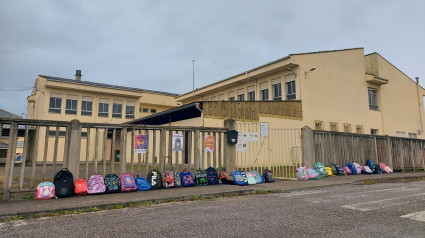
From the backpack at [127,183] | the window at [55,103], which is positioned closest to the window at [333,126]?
the backpack at [127,183]

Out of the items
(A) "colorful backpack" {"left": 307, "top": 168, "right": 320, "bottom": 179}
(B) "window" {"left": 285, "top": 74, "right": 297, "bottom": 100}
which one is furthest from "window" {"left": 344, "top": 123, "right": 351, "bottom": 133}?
(A) "colorful backpack" {"left": 307, "top": 168, "right": 320, "bottom": 179}

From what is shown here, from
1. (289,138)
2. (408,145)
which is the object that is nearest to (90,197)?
(289,138)

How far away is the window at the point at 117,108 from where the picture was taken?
35719 mm

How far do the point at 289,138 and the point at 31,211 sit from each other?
10.00 meters

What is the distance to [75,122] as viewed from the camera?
809cm

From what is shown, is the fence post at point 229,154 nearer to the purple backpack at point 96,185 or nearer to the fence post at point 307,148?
the fence post at point 307,148

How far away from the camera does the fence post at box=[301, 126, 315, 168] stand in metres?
12.2

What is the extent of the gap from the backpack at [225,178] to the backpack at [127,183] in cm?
316

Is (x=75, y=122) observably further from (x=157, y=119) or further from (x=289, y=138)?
(x=157, y=119)

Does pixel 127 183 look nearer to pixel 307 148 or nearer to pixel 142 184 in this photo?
pixel 142 184

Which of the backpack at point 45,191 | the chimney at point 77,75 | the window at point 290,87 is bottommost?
the backpack at point 45,191

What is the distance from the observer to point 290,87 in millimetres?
21797

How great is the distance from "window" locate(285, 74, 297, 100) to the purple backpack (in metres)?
16.7

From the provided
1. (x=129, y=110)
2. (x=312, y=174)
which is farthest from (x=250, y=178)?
(x=129, y=110)
